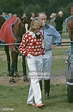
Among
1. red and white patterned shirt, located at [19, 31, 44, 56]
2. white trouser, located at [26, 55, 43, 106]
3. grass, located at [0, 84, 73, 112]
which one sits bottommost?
grass, located at [0, 84, 73, 112]

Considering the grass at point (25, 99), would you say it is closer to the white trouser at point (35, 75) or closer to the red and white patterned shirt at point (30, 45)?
the white trouser at point (35, 75)

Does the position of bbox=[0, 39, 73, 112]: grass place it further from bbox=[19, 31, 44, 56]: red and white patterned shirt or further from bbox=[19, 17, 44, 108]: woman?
bbox=[19, 31, 44, 56]: red and white patterned shirt

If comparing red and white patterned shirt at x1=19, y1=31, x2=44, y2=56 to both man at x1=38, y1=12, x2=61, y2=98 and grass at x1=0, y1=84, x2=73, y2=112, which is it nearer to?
man at x1=38, y1=12, x2=61, y2=98

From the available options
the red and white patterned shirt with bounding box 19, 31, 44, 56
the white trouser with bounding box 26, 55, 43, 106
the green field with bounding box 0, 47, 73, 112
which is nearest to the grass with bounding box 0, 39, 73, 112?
the green field with bounding box 0, 47, 73, 112

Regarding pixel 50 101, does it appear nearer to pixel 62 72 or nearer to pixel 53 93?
pixel 53 93

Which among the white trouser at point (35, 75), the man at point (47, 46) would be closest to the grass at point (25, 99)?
the white trouser at point (35, 75)

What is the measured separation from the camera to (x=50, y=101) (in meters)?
9.39

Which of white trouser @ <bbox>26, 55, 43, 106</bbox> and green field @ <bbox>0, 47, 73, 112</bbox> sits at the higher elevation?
→ white trouser @ <bbox>26, 55, 43, 106</bbox>

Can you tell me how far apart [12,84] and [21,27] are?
4.74 feet

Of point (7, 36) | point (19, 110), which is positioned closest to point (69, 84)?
point (19, 110)

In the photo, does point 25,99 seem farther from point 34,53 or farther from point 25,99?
point 34,53

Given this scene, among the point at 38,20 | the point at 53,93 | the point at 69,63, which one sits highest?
the point at 38,20

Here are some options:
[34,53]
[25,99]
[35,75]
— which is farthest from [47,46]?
[25,99]

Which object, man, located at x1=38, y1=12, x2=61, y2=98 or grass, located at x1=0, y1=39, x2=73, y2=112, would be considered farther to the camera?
man, located at x1=38, y1=12, x2=61, y2=98
